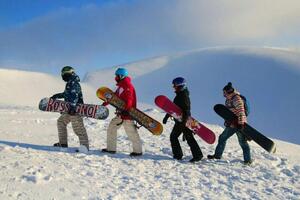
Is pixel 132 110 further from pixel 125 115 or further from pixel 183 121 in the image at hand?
pixel 183 121

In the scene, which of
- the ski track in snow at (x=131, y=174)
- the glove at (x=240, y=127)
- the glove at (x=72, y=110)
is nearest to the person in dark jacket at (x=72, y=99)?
the glove at (x=72, y=110)

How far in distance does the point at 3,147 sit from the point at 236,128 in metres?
4.88

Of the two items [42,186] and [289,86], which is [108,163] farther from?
[289,86]

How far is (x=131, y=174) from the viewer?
7855 millimetres

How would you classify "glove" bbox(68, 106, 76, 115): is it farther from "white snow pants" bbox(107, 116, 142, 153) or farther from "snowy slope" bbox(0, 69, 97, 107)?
"snowy slope" bbox(0, 69, 97, 107)

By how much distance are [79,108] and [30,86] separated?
165ft

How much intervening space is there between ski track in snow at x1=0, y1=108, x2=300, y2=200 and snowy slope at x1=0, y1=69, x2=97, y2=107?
123 feet

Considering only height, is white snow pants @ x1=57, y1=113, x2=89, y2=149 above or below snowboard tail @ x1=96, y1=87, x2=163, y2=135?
below

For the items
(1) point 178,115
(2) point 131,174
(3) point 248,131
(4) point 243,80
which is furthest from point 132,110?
(4) point 243,80

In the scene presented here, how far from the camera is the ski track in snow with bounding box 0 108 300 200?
6738 mm

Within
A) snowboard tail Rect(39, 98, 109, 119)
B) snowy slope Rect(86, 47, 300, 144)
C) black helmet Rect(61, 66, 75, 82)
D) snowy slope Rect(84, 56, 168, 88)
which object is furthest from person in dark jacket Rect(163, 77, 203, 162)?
snowy slope Rect(84, 56, 168, 88)

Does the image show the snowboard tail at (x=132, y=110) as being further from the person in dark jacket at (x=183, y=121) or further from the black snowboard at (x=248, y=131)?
the black snowboard at (x=248, y=131)

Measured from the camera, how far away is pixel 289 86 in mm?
Result: 52000

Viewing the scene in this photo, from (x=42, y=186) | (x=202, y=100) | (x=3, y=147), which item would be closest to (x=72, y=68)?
(x=3, y=147)
